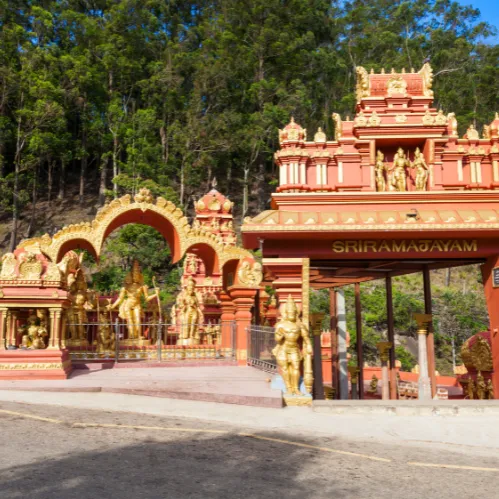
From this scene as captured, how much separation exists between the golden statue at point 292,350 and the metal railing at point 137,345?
196 inches

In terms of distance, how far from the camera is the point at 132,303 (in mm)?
16062

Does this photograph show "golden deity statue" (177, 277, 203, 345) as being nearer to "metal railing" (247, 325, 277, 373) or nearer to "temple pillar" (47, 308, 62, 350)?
"metal railing" (247, 325, 277, 373)

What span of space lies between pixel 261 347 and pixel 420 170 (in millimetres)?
5821

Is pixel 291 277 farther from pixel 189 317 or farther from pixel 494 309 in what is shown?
pixel 189 317

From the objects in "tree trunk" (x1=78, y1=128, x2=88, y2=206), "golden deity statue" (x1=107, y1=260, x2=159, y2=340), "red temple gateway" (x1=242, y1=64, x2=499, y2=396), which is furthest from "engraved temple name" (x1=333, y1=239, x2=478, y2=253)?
"tree trunk" (x1=78, y1=128, x2=88, y2=206)

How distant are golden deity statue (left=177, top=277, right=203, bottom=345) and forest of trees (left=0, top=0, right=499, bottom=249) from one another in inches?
937

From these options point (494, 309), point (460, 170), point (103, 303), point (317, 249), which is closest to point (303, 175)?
point (317, 249)

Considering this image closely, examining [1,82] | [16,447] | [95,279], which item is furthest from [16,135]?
[16,447]

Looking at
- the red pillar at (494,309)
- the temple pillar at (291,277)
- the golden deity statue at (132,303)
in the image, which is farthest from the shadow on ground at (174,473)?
the golden deity statue at (132,303)

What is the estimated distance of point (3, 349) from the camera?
11961 millimetres

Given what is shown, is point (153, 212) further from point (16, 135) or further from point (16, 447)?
point (16, 135)

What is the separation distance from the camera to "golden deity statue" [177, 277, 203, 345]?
16.1 m

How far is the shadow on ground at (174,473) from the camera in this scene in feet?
15.8

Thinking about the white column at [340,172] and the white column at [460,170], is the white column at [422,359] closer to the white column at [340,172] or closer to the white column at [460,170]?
the white column at [460,170]
